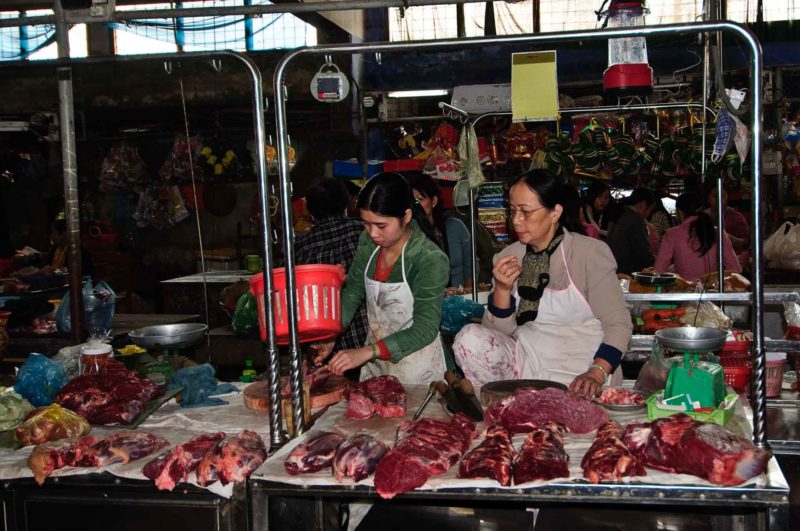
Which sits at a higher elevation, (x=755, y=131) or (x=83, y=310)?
(x=755, y=131)

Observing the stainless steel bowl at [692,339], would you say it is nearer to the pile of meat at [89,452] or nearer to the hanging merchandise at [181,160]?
the pile of meat at [89,452]

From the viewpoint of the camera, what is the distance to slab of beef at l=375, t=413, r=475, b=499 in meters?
2.39

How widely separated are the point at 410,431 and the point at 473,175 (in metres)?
3.82

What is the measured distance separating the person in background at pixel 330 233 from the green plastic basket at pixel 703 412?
2389 millimetres

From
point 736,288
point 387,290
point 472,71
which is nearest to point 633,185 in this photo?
point 472,71

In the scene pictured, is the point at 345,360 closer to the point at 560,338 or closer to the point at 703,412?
the point at 560,338

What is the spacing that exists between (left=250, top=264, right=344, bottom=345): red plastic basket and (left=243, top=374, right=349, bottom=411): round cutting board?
1.16ft

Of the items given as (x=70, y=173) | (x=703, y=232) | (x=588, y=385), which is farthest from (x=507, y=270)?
(x=703, y=232)

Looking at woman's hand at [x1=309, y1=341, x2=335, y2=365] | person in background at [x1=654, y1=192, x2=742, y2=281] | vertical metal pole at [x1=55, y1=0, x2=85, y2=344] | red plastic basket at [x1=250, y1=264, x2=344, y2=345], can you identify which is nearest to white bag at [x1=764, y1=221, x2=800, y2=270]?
person in background at [x1=654, y1=192, x2=742, y2=281]

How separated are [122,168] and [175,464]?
362 inches

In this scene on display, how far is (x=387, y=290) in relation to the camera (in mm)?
3893

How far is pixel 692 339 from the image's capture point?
304cm

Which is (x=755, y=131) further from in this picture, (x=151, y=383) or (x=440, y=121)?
(x=440, y=121)

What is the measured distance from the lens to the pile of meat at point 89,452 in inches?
107
